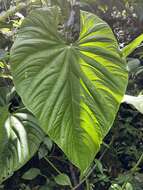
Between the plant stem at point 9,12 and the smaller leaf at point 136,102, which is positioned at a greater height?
the plant stem at point 9,12

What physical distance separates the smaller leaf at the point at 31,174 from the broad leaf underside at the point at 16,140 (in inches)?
9.6

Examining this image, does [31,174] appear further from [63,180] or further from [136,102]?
[136,102]

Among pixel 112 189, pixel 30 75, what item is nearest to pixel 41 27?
pixel 30 75

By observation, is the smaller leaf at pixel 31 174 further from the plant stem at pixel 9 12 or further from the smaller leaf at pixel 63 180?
the plant stem at pixel 9 12

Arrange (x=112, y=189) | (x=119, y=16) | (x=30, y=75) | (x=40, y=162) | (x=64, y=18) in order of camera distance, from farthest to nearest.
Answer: (x=119, y=16) < (x=64, y=18) < (x=40, y=162) < (x=112, y=189) < (x=30, y=75)

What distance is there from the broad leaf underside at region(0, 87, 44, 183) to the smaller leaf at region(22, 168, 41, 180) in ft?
0.80

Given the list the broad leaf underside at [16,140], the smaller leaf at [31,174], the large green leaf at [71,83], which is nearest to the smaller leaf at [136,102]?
the large green leaf at [71,83]

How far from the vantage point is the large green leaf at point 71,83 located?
2.40 ft

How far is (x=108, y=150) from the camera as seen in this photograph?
51.8 inches

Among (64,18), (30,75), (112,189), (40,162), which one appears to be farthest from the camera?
(64,18)

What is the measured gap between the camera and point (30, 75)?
766mm

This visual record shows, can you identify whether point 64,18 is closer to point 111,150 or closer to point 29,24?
point 111,150

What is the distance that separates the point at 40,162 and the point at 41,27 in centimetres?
55

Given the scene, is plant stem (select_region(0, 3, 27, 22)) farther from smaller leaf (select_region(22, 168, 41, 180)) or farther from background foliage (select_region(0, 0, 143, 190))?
smaller leaf (select_region(22, 168, 41, 180))
